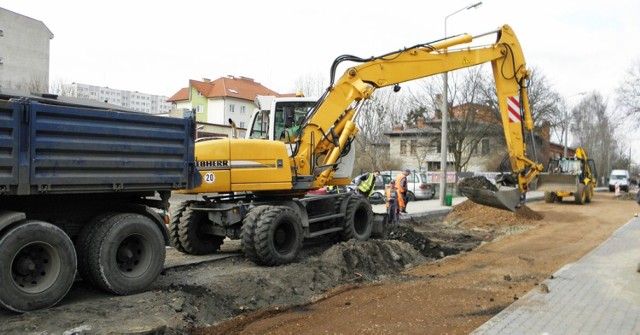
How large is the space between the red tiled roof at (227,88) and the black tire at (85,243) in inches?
2122

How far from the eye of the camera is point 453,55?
36.6 ft

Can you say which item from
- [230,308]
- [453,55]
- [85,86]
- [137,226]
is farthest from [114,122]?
[85,86]

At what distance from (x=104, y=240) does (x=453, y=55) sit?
26.9ft

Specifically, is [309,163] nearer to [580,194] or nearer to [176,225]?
[176,225]

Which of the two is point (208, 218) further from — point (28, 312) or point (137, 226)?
point (28, 312)

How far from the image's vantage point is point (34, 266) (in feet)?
18.0

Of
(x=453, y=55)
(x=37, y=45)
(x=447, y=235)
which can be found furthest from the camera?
(x=37, y=45)

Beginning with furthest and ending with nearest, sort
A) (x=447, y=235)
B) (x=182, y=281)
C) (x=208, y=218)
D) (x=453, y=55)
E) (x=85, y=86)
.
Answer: (x=85, y=86)
(x=447, y=235)
(x=453, y=55)
(x=208, y=218)
(x=182, y=281)

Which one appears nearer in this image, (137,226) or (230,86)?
(137,226)

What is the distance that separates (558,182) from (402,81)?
18.7m

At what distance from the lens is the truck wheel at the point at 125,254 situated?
607cm

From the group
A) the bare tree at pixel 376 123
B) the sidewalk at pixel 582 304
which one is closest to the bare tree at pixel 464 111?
the bare tree at pixel 376 123

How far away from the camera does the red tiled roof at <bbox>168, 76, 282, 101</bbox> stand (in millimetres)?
60875

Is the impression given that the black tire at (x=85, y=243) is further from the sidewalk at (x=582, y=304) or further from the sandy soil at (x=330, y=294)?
the sidewalk at (x=582, y=304)
